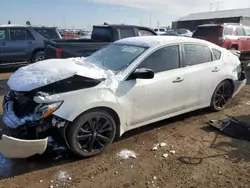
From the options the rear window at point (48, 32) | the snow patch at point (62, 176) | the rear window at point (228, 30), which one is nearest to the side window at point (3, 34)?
the rear window at point (48, 32)

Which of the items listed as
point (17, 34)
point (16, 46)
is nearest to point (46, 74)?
point (16, 46)

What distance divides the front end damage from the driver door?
104cm

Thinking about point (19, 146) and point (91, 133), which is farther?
point (91, 133)

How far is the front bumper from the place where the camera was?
317cm

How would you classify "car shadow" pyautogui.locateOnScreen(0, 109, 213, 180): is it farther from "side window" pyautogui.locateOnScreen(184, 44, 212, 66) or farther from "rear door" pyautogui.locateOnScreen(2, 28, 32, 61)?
"rear door" pyautogui.locateOnScreen(2, 28, 32, 61)

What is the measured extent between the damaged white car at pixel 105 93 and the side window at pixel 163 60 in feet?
0.05

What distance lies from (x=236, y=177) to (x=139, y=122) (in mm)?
1586

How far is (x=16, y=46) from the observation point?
10648 millimetres

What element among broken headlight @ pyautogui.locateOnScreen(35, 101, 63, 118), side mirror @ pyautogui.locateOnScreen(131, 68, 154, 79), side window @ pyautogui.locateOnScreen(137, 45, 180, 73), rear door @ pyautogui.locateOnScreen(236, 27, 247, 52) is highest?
rear door @ pyautogui.locateOnScreen(236, 27, 247, 52)

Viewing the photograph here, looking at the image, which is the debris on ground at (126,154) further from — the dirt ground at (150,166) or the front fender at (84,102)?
the front fender at (84,102)

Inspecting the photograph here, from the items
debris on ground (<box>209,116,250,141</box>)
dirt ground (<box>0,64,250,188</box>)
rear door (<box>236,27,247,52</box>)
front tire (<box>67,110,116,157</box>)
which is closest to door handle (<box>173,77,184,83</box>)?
dirt ground (<box>0,64,250,188</box>)

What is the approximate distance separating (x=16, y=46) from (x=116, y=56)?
7311 mm

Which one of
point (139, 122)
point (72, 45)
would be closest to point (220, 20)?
point (72, 45)

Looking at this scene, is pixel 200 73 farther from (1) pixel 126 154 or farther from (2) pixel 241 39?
(2) pixel 241 39
